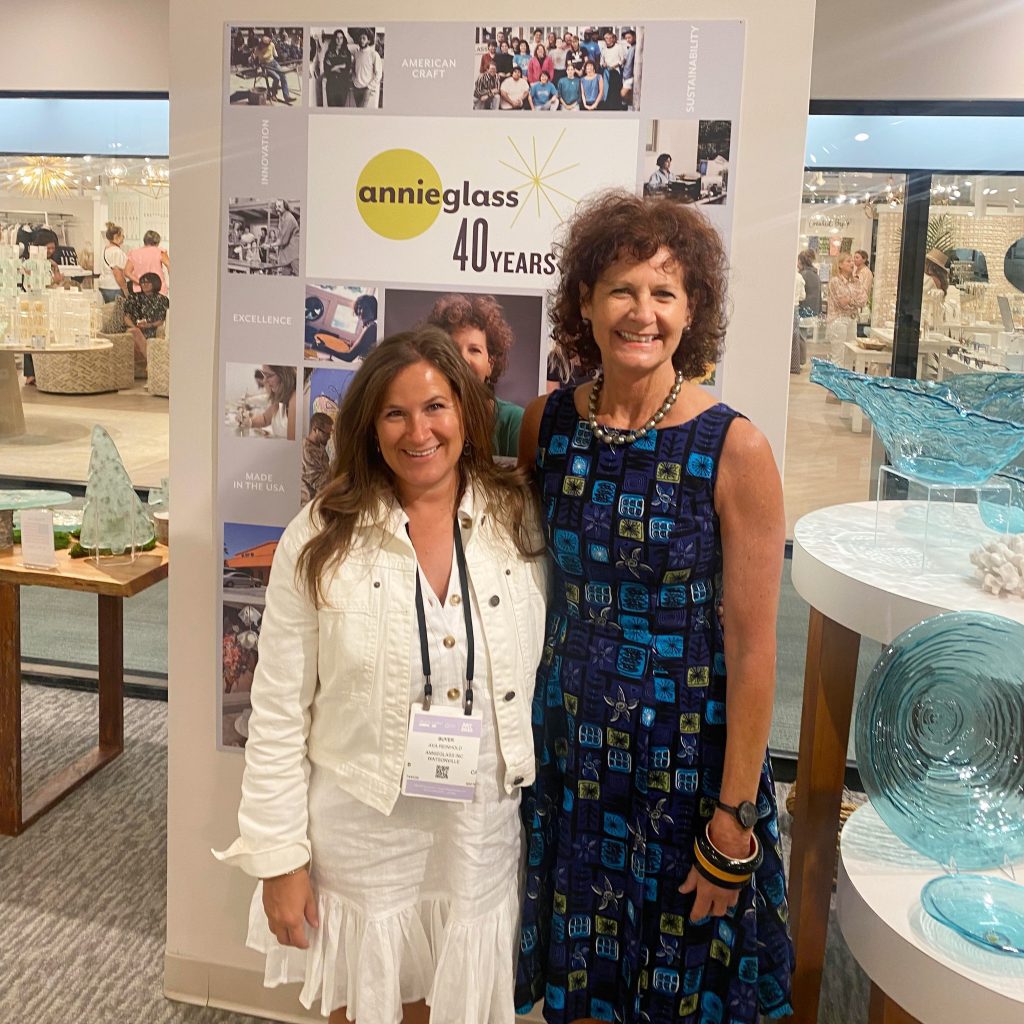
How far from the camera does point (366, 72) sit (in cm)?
210

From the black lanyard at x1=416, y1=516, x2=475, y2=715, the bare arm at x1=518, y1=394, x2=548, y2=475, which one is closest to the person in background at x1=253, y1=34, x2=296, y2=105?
the bare arm at x1=518, y1=394, x2=548, y2=475

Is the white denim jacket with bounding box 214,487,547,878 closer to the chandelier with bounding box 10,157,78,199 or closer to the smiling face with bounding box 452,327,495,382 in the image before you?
the smiling face with bounding box 452,327,495,382

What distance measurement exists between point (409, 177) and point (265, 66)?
372 millimetres

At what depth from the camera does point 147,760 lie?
3.89 metres

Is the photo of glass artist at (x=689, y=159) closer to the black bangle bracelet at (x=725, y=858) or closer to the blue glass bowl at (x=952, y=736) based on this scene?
the blue glass bowl at (x=952, y=736)

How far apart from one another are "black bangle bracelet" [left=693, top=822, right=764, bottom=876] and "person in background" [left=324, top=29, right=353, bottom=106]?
1.50m

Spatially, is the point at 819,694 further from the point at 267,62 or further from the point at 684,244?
the point at 267,62

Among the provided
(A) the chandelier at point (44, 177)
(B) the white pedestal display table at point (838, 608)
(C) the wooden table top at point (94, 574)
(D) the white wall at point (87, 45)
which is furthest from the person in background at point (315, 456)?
(A) the chandelier at point (44, 177)

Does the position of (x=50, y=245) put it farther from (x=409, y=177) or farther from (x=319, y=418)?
(x=409, y=177)

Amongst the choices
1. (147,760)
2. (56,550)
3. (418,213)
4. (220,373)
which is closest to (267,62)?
(418,213)

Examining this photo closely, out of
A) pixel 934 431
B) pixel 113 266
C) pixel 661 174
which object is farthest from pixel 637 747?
pixel 113 266

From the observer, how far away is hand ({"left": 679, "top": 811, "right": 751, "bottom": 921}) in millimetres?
1697

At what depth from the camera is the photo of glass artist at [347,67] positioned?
209cm

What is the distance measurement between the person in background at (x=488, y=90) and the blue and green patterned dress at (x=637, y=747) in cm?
62
